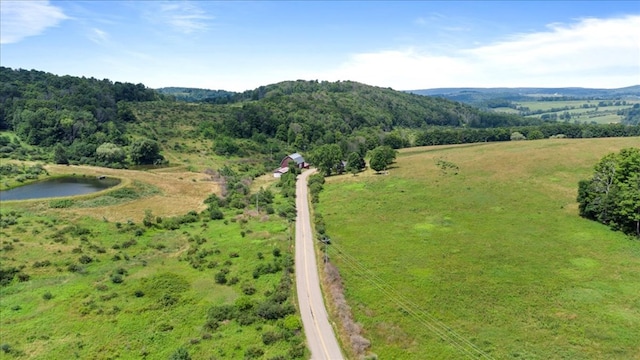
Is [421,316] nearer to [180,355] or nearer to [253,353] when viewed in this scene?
[253,353]

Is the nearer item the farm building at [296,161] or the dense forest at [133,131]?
the dense forest at [133,131]

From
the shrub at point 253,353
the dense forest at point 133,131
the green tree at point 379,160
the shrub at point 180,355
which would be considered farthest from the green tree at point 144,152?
the shrub at point 253,353

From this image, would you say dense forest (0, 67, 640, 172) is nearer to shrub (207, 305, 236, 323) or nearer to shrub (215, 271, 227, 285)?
shrub (215, 271, 227, 285)

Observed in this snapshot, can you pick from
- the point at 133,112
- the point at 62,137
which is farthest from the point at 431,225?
the point at 133,112

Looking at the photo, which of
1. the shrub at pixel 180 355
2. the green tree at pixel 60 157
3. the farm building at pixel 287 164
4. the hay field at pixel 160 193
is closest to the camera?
the shrub at pixel 180 355

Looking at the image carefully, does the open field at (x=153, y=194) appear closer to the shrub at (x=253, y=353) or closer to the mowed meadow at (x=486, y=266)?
the mowed meadow at (x=486, y=266)
